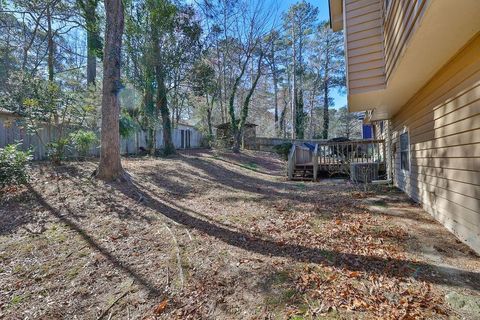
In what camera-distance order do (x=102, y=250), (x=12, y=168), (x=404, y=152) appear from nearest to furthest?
1. (x=102, y=250)
2. (x=12, y=168)
3. (x=404, y=152)

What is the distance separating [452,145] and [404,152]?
327 cm

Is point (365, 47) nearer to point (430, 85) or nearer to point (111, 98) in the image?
point (430, 85)

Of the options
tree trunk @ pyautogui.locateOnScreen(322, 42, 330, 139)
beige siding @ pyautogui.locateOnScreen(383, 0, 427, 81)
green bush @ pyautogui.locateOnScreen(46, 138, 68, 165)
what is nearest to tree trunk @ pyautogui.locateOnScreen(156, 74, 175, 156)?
green bush @ pyautogui.locateOnScreen(46, 138, 68, 165)

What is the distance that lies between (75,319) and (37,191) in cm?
403

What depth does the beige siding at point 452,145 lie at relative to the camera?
3051 mm

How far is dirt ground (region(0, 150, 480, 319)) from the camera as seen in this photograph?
2.21 meters

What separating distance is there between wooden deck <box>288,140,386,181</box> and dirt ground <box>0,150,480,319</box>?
13.4ft

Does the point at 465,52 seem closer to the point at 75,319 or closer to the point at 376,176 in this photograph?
the point at 75,319

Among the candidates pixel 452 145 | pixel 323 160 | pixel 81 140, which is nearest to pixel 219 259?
pixel 452 145

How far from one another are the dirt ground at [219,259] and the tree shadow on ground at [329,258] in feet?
0.05

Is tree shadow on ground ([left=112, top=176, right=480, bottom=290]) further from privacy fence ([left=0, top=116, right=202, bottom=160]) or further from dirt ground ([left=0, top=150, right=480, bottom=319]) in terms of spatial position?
privacy fence ([left=0, top=116, right=202, bottom=160])

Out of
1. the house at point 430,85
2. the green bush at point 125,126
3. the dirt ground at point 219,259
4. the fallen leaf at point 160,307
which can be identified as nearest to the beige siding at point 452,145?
the house at point 430,85

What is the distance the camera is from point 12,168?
198 inches

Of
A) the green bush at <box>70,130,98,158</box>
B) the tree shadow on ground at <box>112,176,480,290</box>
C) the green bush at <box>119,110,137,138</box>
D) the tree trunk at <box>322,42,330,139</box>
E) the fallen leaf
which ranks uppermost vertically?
the tree trunk at <box>322,42,330,139</box>
